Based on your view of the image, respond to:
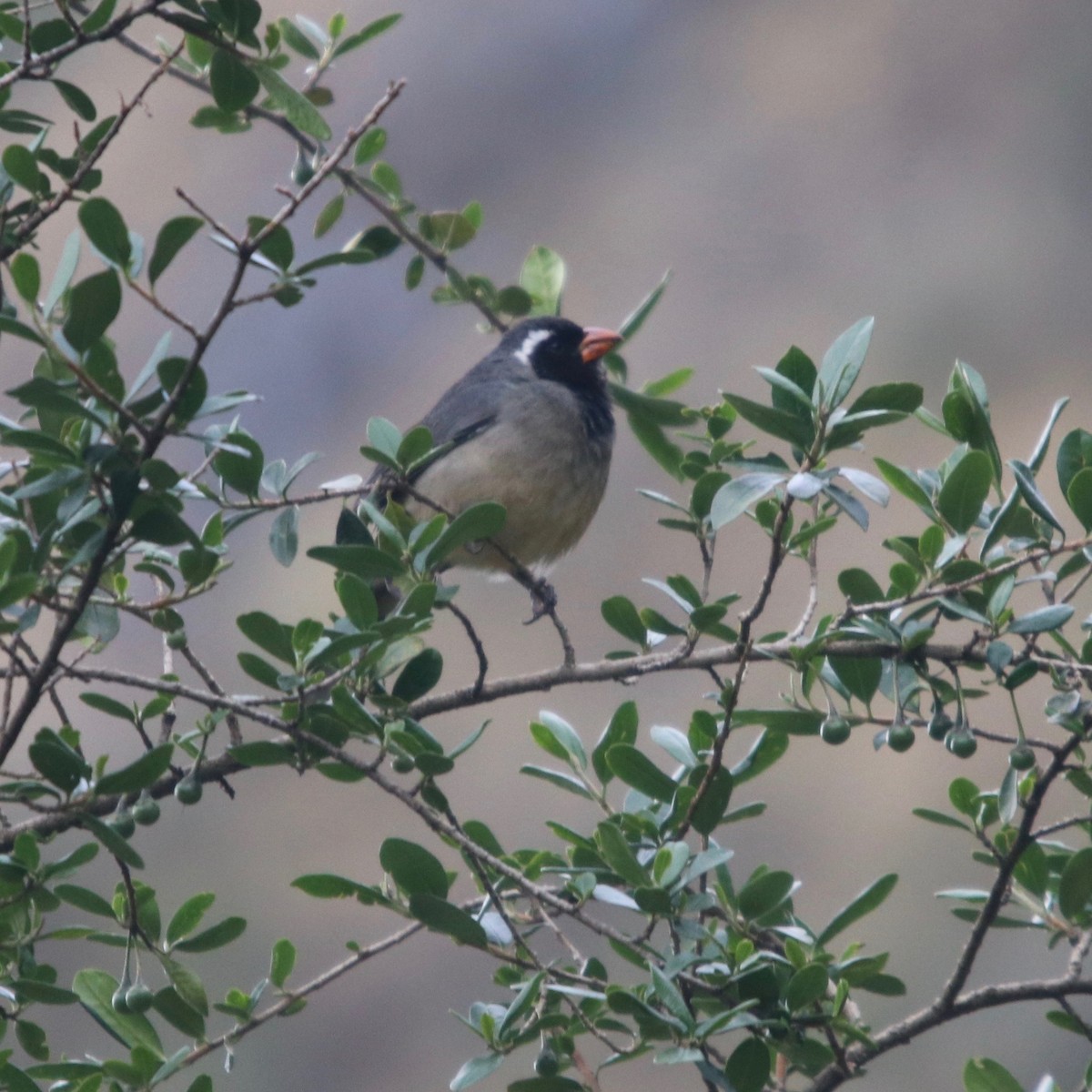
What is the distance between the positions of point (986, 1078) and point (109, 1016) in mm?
1236

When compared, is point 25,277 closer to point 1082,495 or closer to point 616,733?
point 616,733

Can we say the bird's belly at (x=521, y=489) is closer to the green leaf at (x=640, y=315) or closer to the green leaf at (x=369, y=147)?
the green leaf at (x=640, y=315)

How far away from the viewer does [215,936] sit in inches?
81.2

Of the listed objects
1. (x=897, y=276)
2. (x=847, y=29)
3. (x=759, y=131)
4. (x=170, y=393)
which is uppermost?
(x=847, y=29)

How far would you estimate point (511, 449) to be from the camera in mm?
4352

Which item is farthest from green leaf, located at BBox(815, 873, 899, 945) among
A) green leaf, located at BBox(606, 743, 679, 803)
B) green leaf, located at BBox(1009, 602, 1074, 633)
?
green leaf, located at BBox(1009, 602, 1074, 633)

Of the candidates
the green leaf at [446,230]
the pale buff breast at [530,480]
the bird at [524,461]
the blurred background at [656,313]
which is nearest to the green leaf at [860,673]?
the green leaf at [446,230]

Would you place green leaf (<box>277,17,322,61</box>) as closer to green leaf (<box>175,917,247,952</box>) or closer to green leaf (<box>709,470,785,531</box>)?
green leaf (<box>709,470,785,531</box>)

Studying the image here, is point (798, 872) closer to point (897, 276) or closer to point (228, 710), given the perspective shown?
point (897, 276)

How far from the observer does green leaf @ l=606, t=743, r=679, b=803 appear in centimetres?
209

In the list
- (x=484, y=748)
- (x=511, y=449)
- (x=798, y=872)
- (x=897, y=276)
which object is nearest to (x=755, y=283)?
(x=897, y=276)

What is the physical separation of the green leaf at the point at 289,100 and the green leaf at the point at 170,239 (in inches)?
11.6

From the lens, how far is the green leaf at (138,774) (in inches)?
73.6

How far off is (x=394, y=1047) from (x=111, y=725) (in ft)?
12.5
